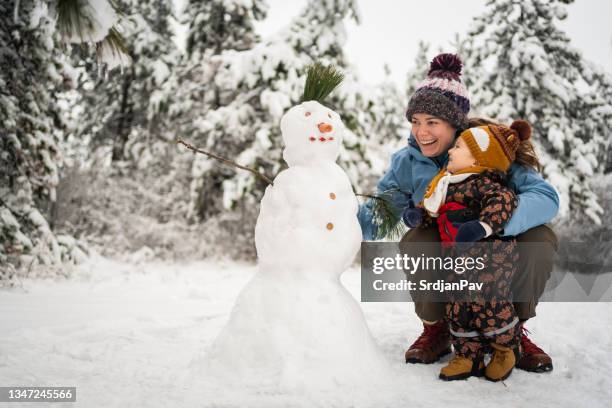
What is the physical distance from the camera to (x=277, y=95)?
725 cm

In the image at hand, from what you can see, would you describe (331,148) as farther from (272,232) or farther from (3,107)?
(3,107)

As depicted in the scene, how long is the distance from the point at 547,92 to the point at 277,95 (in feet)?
16.5

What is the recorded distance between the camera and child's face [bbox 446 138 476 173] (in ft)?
7.89

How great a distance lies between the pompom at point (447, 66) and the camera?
9.06 feet

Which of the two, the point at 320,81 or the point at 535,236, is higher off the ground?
the point at 320,81

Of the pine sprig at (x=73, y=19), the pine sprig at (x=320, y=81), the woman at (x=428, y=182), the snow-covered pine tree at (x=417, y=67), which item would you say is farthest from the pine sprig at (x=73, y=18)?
the snow-covered pine tree at (x=417, y=67)

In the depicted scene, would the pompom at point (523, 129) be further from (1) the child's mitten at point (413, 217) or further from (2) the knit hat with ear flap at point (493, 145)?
(1) the child's mitten at point (413, 217)

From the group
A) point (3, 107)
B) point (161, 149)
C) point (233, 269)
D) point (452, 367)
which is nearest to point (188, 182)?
point (161, 149)

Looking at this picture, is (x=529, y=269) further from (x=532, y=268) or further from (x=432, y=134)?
(x=432, y=134)

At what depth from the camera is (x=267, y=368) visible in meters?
2.13

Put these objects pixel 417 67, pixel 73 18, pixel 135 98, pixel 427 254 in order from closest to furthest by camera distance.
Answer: pixel 427 254, pixel 73 18, pixel 135 98, pixel 417 67

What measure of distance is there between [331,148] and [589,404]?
1705 millimetres

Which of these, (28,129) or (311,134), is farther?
(28,129)

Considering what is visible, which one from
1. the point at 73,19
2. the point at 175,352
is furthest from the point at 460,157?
the point at 73,19
